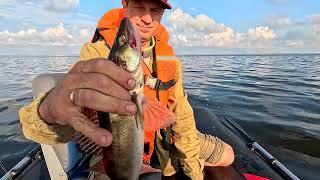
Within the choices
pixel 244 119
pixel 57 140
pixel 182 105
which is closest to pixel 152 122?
pixel 57 140

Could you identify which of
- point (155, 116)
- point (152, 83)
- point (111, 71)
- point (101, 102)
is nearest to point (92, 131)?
point (101, 102)

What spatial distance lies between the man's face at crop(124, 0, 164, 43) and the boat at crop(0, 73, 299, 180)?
1.08 meters

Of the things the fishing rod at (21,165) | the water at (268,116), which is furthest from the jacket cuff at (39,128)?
the water at (268,116)

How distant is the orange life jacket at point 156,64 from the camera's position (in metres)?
3.48

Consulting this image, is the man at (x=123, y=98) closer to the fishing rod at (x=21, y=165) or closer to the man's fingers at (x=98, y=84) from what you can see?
the man's fingers at (x=98, y=84)

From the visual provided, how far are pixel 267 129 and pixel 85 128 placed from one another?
27.7 feet

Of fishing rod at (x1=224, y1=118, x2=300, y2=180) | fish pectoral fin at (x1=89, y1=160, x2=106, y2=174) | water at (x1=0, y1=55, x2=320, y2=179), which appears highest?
fish pectoral fin at (x1=89, y1=160, x2=106, y2=174)

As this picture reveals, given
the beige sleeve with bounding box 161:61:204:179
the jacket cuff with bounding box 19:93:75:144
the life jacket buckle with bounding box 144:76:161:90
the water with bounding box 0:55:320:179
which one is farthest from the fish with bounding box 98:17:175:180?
the water with bounding box 0:55:320:179

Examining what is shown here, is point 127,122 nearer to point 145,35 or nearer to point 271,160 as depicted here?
point 145,35

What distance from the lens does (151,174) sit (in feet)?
9.78

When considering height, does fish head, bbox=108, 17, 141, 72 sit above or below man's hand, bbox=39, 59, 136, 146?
above

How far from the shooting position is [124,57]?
71.9 inches

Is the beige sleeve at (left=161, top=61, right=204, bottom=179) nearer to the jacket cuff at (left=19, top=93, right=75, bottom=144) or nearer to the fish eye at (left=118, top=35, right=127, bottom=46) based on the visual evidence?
the jacket cuff at (left=19, top=93, right=75, bottom=144)

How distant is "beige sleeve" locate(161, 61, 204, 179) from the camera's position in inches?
153
